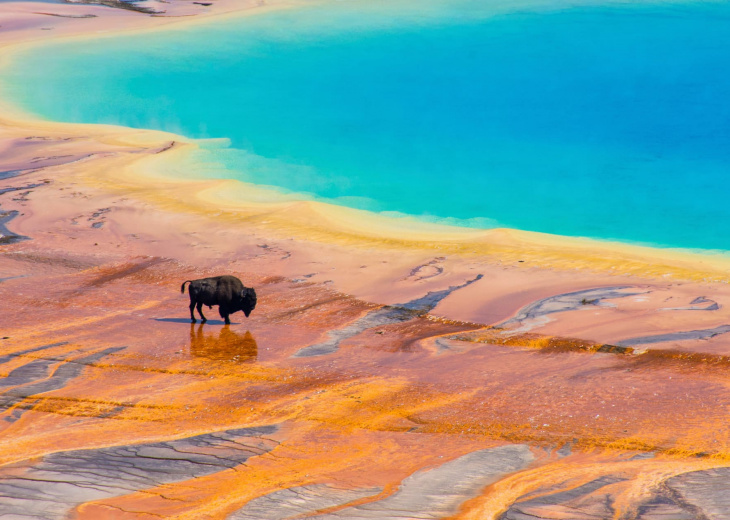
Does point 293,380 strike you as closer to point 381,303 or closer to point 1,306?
point 381,303

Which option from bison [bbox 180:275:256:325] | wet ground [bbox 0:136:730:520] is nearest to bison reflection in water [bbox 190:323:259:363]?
wet ground [bbox 0:136:730:520]

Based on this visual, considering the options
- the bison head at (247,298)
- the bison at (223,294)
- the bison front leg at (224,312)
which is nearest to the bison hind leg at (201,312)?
the bison at (223,294)

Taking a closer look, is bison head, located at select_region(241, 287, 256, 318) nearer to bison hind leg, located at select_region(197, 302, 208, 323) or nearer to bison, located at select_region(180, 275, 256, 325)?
bison, located at select_region(180, 275, 256, 325)

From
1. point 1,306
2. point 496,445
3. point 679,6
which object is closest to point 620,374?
point 496,445

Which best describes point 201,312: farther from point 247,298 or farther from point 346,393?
point 346,393

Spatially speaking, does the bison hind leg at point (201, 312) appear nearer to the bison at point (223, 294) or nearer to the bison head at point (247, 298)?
the bison at point (223, 294)

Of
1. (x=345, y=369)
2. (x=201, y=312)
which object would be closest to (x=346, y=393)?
(x=345, y=369)
